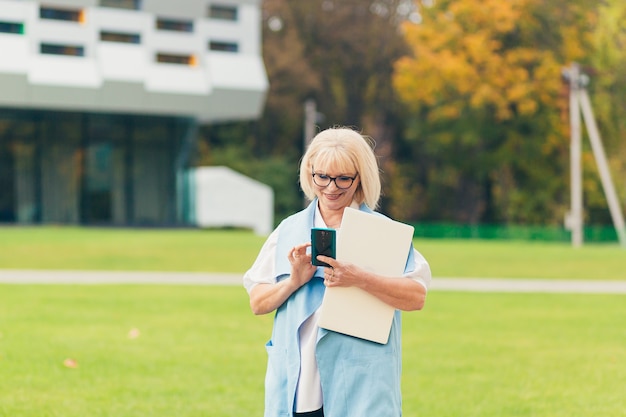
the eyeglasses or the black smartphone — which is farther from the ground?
the eyeglasses

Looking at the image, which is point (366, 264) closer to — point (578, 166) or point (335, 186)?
point (335, 186)

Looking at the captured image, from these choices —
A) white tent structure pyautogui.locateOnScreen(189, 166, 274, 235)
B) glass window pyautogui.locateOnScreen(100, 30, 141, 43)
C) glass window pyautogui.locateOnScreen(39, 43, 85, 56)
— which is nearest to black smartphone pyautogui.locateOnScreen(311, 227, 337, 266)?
glass window pyautogui.locateOnScreen(39, 43, 85, 56)

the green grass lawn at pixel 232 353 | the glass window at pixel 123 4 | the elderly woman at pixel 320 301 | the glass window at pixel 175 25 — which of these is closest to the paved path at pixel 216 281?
the green grass lawn at pixel 232 353

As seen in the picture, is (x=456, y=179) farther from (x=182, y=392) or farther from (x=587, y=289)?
(x=182, y=392)

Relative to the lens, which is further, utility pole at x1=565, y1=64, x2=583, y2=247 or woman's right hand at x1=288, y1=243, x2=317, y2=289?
utility pole at x1=565, y1=64, x2=583, y2=247

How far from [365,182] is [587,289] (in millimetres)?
13954

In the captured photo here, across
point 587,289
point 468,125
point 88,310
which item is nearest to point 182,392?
point 88,310

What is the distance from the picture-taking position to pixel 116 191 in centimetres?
3956

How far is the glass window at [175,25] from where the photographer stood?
124ft

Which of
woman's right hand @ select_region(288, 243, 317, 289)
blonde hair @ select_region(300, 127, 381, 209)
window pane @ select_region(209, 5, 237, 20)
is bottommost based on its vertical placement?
woman's right hand @ select_region(288, 243, 317, 289)

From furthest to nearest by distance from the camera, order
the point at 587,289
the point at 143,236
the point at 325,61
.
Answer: the point at 325,61 < the point at 143,236 < the point at 587,289

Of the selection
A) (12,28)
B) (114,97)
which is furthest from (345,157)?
(12,28)

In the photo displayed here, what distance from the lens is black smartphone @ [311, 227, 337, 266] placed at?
3.50 m

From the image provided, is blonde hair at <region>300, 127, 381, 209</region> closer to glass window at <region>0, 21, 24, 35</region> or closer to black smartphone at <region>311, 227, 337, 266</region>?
black smartphone at <region>311, 227, 337, 266</region>
